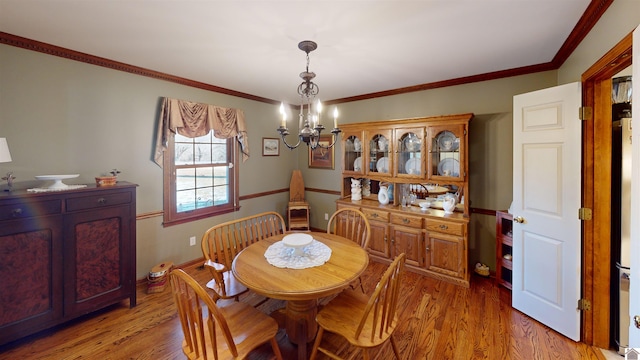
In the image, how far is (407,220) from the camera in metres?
3.31

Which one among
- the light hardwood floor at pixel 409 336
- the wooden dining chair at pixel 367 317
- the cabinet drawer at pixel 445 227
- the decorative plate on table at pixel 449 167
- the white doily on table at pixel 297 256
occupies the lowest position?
the light hardwood floor at pixel 409 336

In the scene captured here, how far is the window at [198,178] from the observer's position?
10.8 ft

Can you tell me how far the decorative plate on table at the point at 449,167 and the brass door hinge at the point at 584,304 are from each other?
151 centimetres

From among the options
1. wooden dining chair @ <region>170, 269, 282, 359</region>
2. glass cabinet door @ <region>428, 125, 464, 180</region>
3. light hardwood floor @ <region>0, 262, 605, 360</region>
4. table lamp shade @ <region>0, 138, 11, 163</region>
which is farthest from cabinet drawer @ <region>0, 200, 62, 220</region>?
glass cabinet door @ <region>428, 125, 464, 180</region>

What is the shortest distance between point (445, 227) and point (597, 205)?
1291mm

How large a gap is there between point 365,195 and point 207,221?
2.37 meters

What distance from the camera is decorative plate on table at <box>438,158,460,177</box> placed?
3.11 meters

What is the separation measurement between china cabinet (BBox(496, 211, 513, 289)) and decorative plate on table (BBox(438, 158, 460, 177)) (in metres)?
0.63


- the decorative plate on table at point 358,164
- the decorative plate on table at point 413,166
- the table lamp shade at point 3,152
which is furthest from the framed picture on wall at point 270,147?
the table lamp shade at point 3,152

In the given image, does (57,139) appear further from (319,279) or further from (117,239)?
(319,279)

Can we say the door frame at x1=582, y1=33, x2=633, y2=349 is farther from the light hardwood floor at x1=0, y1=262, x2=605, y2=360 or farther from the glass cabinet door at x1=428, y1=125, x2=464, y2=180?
the glass cabinet door at x1=428, y1=125, x2=464, y2=180

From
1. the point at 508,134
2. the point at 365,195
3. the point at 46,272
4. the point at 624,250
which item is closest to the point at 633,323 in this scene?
the point at 624,250

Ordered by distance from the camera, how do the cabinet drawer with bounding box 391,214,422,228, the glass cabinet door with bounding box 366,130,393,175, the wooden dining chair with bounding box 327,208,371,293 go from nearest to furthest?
the wooden dining chair with bounding box 327,208,371,293
the cabinet drawer with bounding box 391,214,422,228
the glass cabinet door with bounding box 366,130,393,175

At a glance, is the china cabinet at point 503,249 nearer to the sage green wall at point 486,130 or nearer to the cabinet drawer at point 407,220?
the sage green wall at point 486,130
